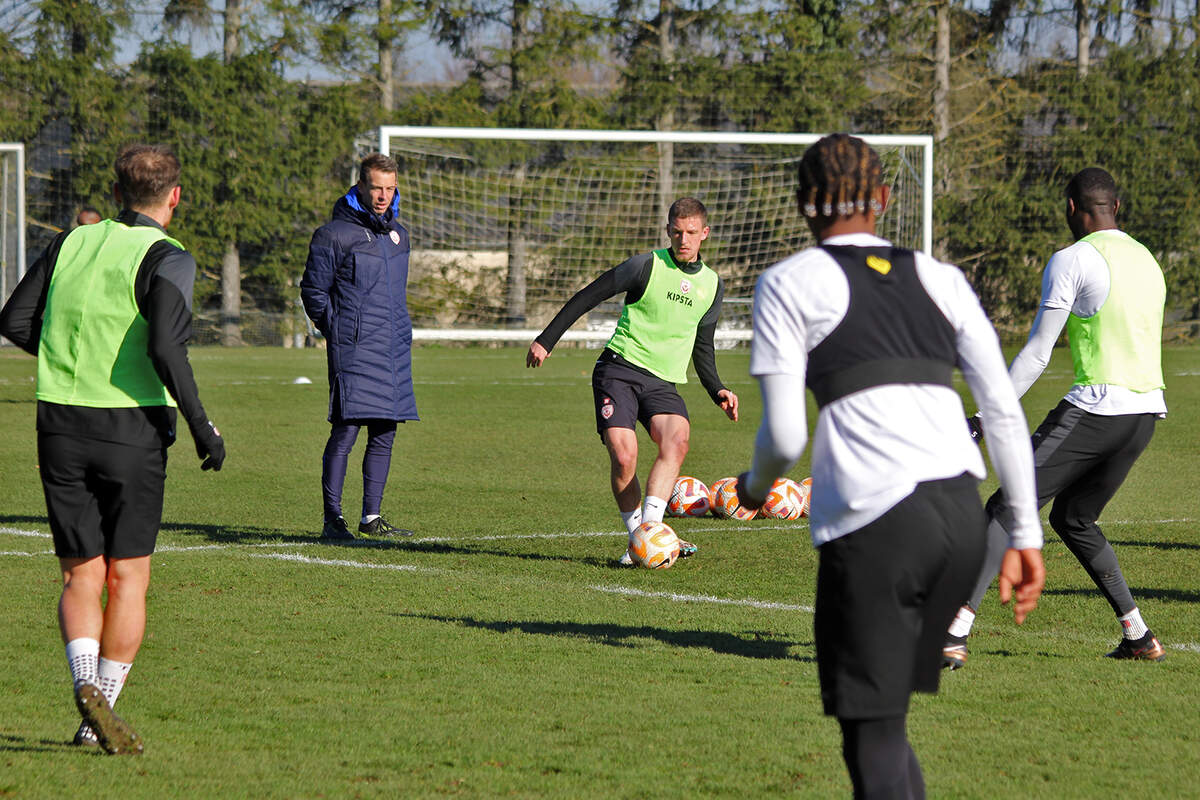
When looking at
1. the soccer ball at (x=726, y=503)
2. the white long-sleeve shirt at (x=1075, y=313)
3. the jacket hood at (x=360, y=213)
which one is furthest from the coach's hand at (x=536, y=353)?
the white long-sleeve shirt at (x=1075, y=313)

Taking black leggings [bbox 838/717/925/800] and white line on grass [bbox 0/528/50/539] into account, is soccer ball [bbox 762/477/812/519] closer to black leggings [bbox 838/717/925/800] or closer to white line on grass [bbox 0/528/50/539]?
white line on grass [bbox 0/528/50/539]

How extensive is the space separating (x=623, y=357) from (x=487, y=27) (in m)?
34.0

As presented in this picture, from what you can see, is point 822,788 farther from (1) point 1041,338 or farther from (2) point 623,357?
(2) point 623,357

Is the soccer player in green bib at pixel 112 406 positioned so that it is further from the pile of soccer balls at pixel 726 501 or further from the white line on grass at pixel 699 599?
the pile of soccer balls at pixel 726 501

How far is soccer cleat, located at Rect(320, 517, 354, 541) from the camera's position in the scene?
9.72 meters

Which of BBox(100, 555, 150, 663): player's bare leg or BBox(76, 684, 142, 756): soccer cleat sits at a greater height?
BBox(100, 555, 150, 663): player's bare leg

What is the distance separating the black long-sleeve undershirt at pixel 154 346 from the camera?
4766 millimetres

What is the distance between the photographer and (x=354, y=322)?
9.71 metres

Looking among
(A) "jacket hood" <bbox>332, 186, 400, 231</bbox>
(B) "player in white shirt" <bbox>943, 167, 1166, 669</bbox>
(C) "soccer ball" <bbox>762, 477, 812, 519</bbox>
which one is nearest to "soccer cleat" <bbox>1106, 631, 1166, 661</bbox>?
(B) "player in white shirt" <bbox>943, 167, 1166, 669</bbox>

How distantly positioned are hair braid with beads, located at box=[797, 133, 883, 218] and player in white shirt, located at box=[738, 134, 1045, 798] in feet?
0.35

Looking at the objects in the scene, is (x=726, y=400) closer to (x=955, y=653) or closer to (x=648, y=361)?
(x=648, y=361)

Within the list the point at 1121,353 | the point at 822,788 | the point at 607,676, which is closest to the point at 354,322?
the point at 607,676

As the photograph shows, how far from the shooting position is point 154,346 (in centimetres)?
475

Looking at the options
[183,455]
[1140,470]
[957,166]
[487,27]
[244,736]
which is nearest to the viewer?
[244,736]
